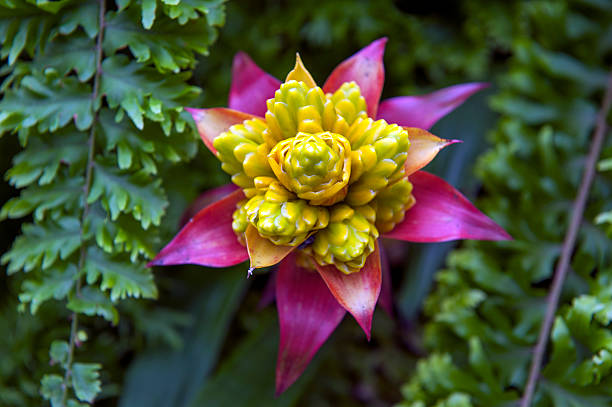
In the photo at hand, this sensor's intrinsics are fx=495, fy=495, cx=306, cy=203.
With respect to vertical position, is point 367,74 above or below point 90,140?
above

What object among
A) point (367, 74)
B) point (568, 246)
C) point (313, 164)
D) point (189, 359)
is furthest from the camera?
point (189, 359)

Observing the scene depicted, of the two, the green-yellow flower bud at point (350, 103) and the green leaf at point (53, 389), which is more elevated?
the green-yellow flower bud at point (350, 103)

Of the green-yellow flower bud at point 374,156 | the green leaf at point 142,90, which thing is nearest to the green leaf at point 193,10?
the green leaf at point 142,90

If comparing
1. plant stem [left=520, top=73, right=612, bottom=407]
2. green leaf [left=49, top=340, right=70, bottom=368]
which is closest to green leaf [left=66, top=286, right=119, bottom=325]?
green leaf [left=49, top=340, right=70, bottom=368]

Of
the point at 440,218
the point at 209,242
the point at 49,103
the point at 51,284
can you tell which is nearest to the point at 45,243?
the point at 51,284

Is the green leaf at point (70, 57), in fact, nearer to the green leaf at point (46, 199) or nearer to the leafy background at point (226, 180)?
the leafy background at point (226, 180)

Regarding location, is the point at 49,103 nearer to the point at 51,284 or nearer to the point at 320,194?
the point at 51,284
